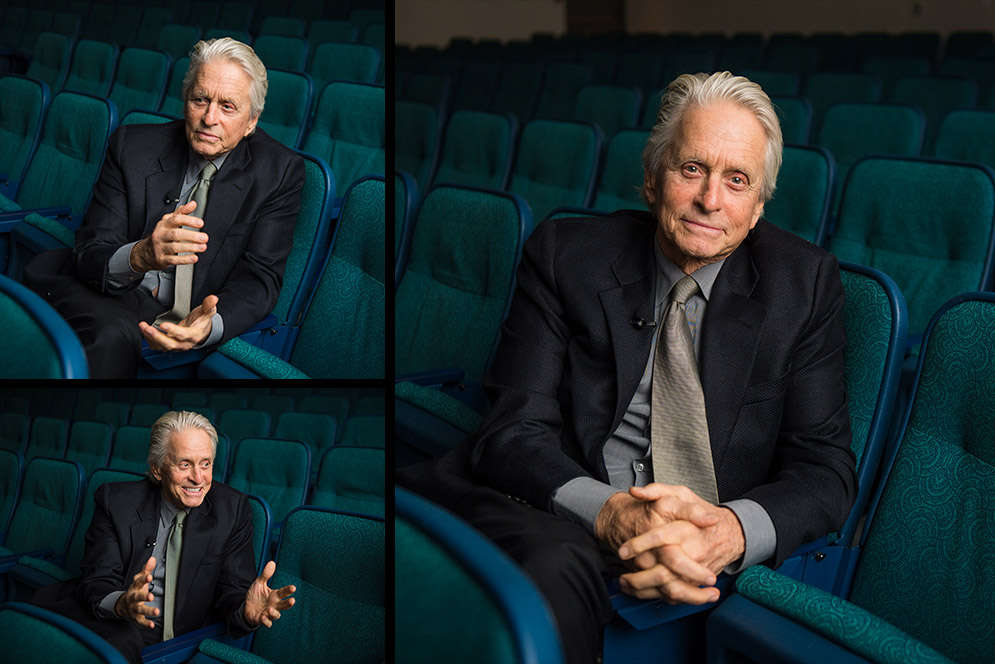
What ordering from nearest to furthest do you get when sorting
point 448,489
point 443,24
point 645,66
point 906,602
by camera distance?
point 906,602
point 448,489
point 645,66
point 443,24

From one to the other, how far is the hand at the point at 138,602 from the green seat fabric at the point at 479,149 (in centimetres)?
202

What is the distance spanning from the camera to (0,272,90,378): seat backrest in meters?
0.79

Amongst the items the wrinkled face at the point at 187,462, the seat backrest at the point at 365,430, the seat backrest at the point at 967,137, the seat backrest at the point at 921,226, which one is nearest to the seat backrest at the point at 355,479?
the seat backrest at the point at 365,430

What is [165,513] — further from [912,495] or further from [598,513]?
[912,495]

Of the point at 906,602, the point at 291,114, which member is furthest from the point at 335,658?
the point at 906,602

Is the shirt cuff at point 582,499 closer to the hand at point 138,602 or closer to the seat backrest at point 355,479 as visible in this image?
the seat backrest at point 355,479

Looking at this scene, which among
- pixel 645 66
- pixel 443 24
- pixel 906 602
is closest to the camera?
pixel 906 602

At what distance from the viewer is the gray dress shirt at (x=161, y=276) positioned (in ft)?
2.64

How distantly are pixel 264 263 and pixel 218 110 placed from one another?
14cm

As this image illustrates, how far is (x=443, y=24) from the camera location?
809cm

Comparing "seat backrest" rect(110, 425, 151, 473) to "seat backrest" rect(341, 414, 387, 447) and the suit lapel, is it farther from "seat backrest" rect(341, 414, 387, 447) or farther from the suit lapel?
the suit lapel

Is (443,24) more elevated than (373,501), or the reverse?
(443,24)

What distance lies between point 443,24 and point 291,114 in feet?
25.2

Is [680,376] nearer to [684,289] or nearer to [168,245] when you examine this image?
[684,289]
